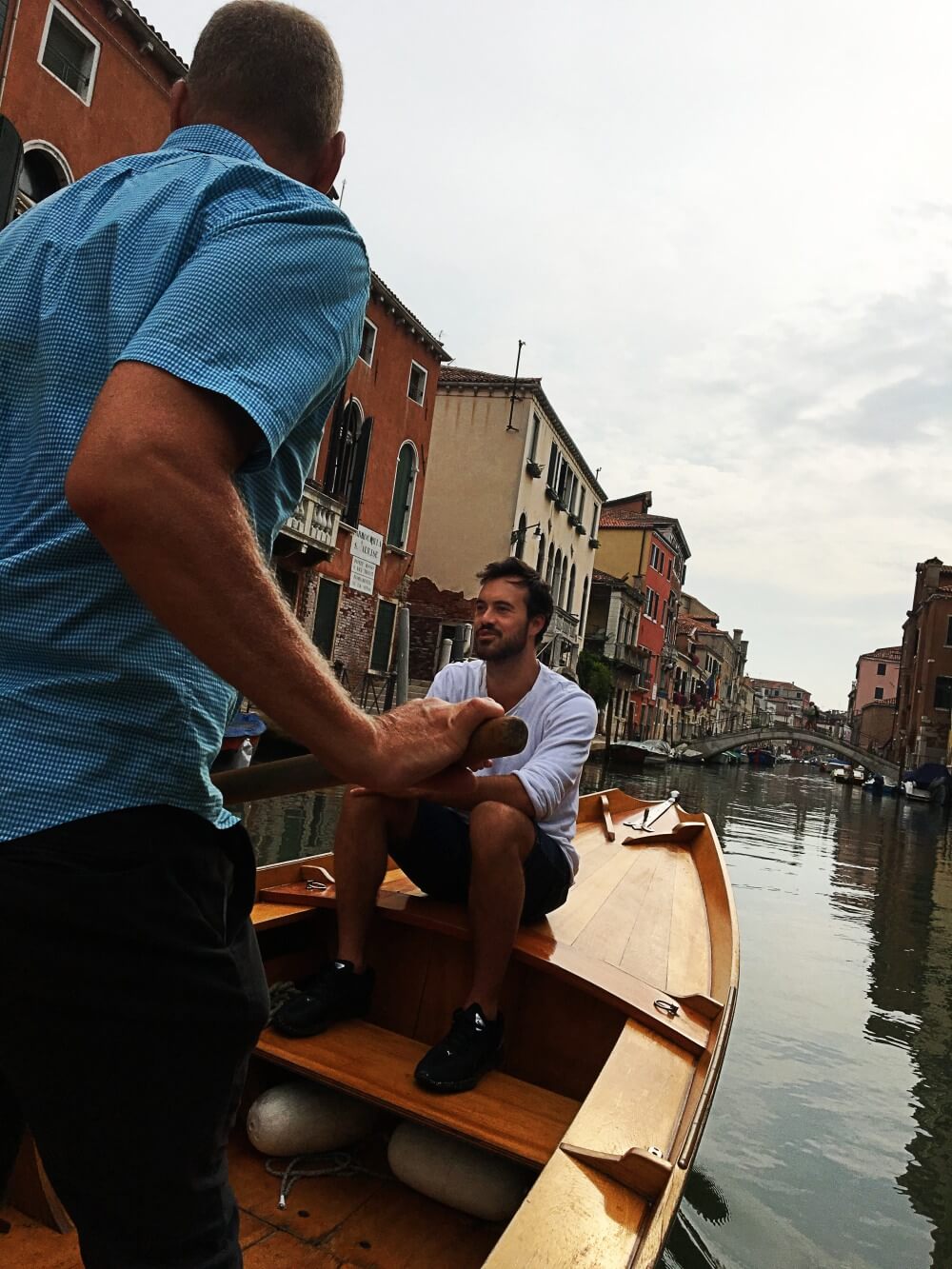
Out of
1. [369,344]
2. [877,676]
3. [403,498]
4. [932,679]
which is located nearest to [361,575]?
[403,498]

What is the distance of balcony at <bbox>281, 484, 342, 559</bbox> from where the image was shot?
13992mm

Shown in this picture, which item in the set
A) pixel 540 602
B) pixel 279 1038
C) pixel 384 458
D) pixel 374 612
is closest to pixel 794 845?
pixel 374 612

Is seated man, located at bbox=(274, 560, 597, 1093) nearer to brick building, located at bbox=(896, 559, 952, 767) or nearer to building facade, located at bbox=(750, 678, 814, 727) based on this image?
brick building, located at bbox=(896, 559, 952, 767)

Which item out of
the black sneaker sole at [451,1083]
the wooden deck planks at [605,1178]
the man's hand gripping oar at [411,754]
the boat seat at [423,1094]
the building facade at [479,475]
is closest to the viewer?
the man's hand gripping oar at [411,754]

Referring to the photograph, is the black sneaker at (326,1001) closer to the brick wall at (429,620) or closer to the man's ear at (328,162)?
the man's ear at (328,162)

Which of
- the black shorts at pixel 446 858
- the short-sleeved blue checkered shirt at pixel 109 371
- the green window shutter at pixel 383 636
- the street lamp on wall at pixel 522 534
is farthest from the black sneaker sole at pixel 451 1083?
the street lamp on wall at pixel 522 534

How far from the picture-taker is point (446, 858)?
243 centimetres

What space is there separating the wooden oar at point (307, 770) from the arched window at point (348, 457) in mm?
14118

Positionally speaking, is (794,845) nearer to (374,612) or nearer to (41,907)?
(374,612)

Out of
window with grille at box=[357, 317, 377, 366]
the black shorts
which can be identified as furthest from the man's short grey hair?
window with grille at box=[357, 317, 377, 366]

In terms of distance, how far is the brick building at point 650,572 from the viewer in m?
39.4

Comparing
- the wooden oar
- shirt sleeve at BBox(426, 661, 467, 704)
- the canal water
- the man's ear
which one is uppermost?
the man's ear

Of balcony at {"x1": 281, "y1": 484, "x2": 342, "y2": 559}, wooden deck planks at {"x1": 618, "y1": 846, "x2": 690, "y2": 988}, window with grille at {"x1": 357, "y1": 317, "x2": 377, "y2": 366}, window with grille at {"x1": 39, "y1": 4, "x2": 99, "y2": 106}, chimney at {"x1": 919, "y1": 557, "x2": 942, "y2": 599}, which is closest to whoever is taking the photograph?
wooden deck planks at {"x1": 618, "y1": 846, "x2": 690, "y2": 988}

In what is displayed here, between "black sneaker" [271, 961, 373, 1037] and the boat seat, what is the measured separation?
0.03 metres
